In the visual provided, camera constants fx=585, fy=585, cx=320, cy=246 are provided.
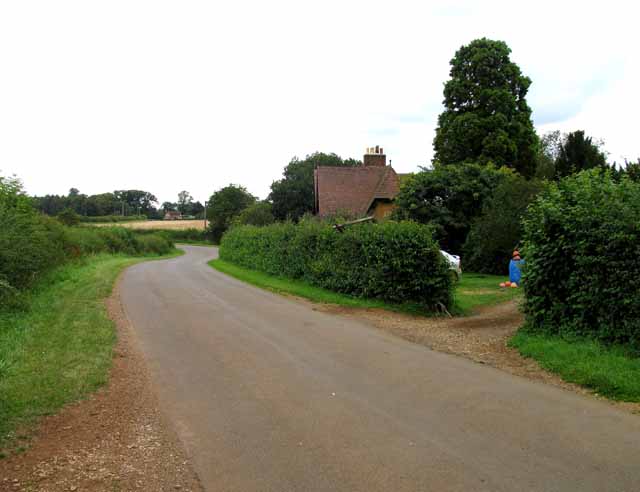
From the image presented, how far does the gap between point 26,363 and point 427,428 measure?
638cm

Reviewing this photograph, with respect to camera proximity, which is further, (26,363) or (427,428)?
(26,363)

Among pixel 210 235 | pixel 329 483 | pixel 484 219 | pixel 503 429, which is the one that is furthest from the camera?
pixel 210 235

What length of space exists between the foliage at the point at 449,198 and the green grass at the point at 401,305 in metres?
5.59

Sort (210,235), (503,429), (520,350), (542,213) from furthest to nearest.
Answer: (210,235) → (542,213) → (520,350) → (503,429)

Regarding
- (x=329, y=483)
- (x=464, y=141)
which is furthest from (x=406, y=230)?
(x=464, y=141)

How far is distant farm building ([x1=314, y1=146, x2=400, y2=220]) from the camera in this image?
137 ft

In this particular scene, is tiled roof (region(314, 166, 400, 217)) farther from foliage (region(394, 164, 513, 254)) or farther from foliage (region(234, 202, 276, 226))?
foliage (region(234, 202, 276, 226))

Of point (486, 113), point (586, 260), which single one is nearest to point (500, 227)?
point (486, 113)

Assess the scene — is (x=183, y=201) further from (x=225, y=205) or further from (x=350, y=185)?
(x=350, y=185)

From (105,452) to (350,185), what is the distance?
42.2m

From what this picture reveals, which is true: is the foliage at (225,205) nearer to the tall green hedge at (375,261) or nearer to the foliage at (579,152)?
the foliage at (579,152)

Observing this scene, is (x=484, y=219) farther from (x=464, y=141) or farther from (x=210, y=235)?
(x=210, y=235)

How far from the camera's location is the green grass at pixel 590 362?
7.32 m

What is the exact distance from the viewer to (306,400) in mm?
7141
